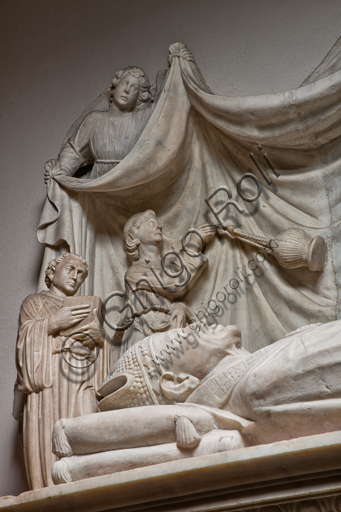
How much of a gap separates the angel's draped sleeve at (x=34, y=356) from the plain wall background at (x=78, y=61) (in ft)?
2.33

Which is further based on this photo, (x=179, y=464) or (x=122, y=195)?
(x=122, y=195)

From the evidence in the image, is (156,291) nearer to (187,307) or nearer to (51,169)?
(187,307)

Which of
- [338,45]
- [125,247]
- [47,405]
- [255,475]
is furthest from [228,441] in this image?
[338,45]

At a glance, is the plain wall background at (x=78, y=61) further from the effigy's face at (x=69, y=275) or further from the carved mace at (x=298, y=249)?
the carved mace at (x=298, y=249)

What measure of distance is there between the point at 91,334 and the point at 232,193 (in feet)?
3.22

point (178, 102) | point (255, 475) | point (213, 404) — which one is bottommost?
point (255, 475)

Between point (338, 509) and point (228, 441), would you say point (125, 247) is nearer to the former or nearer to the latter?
point (228, 441)

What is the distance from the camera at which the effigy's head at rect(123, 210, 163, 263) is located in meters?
3.29

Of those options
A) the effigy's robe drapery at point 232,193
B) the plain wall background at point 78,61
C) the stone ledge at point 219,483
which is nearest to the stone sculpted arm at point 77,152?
the effigy's robe drapery at point 232,193

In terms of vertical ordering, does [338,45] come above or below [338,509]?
above

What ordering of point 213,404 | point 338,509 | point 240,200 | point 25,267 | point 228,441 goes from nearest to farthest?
point 338,509
point 228,441
point 213,404
point 240,200
point 25,267

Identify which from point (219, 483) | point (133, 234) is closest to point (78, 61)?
point (133, 234)

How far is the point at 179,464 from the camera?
2.14 meters

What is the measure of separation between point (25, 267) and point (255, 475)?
7.39ft
